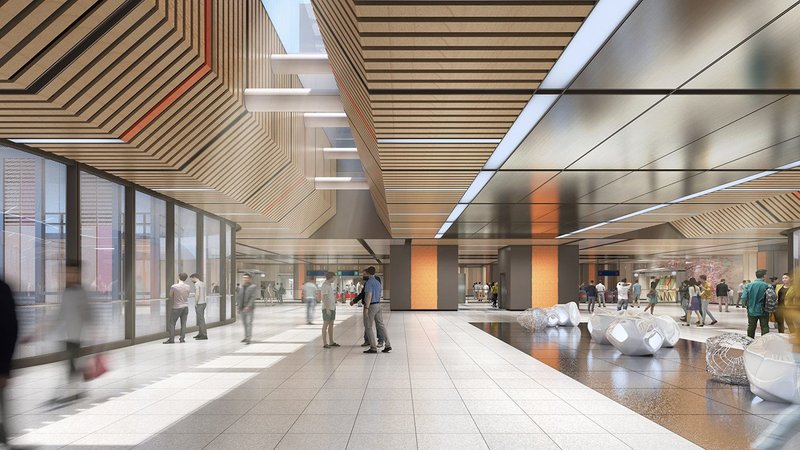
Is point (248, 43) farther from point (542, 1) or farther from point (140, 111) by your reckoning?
point (542, 1)

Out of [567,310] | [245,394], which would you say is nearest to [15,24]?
[245,394]

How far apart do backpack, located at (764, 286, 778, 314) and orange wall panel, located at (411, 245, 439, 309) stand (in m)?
20.2

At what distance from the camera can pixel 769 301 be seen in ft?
47.0

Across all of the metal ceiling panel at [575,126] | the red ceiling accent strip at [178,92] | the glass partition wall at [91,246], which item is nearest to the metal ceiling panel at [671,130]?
the metal ceiling panel at [575,126]

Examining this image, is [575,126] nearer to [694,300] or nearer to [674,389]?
[674,389]

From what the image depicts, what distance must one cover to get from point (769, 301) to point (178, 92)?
13.0 meters

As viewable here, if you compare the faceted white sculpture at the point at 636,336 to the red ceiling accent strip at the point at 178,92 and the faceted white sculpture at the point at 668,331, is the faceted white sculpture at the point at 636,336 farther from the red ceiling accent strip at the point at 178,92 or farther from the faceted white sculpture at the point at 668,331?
the red ceiling accent strip at the point at 178,92

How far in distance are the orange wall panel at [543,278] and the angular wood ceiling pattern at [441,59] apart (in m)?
24.5

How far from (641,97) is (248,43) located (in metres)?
7.00

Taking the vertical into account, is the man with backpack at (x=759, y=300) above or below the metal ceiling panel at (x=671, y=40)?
below

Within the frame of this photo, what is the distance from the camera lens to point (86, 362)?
23.7ft

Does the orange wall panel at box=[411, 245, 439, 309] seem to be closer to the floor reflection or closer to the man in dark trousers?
the floor reflection

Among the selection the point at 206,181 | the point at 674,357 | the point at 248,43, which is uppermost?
the point at 248,43

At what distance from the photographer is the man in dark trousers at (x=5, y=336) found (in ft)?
15.6
